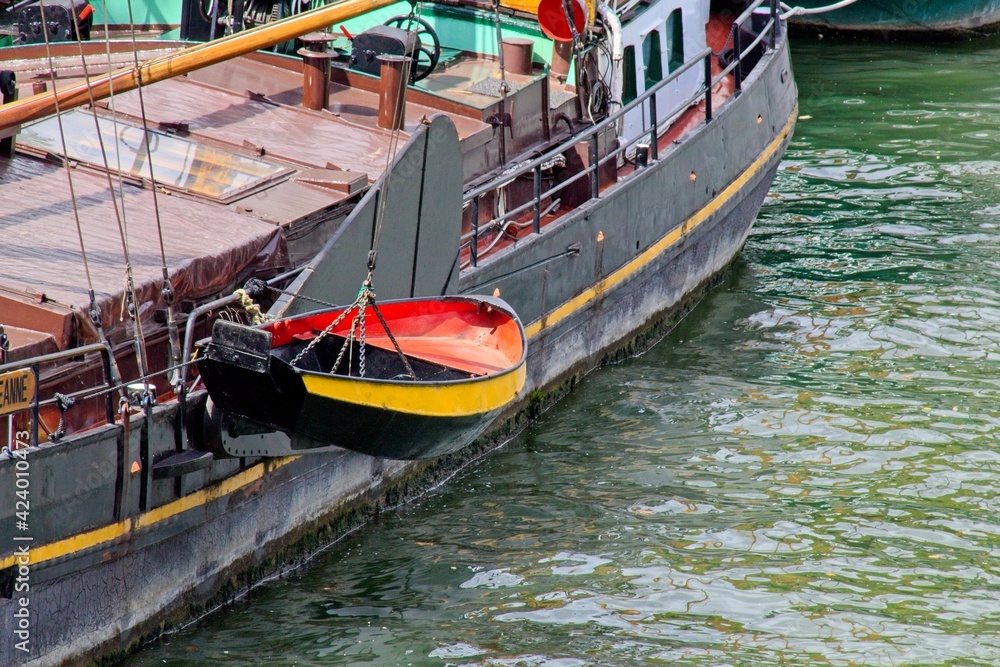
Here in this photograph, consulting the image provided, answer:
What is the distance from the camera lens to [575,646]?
23.9ft

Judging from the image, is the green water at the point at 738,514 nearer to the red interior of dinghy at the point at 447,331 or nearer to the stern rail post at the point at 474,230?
the red interior of dinghy at the point at 447,331

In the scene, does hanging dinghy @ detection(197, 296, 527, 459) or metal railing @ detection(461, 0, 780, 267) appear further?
metal railing @ detection(461, 0, 780, 267)

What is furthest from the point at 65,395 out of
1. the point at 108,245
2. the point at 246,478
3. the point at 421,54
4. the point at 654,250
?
the point at 654,250

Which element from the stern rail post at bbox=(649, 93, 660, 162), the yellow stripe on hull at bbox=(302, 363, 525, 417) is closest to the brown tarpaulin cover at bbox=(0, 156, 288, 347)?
the yellow stripe on hull at bbox=(302, 363, 525, 417)

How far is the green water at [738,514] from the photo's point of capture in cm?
739

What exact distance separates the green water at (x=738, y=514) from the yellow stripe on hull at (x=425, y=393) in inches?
53.7

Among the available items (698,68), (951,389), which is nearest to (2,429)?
(951,389)

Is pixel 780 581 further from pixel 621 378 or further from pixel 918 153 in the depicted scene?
pixel 918 153

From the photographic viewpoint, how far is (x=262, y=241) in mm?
7719

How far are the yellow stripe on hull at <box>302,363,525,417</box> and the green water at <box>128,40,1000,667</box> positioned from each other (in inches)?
53.7

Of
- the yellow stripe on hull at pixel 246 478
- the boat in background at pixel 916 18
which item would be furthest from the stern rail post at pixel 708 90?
the boat in background at pixel 916 18

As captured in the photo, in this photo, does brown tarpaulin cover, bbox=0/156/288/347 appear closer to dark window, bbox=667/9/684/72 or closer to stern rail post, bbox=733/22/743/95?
stern rail post, bbox=733/22/743/95

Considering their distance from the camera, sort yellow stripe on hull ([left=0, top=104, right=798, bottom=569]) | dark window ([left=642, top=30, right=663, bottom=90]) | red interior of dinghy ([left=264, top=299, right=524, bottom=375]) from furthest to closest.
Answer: dark window ([left=642, top=30, right=663, bottom=90]), red interior of dinghy ([left=264, top=299, right=524, bottom=375]), yellow stripe on hull ([left=0, top=104, right=798, bottom=569])

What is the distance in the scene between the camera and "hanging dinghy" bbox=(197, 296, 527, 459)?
21.4 ft
